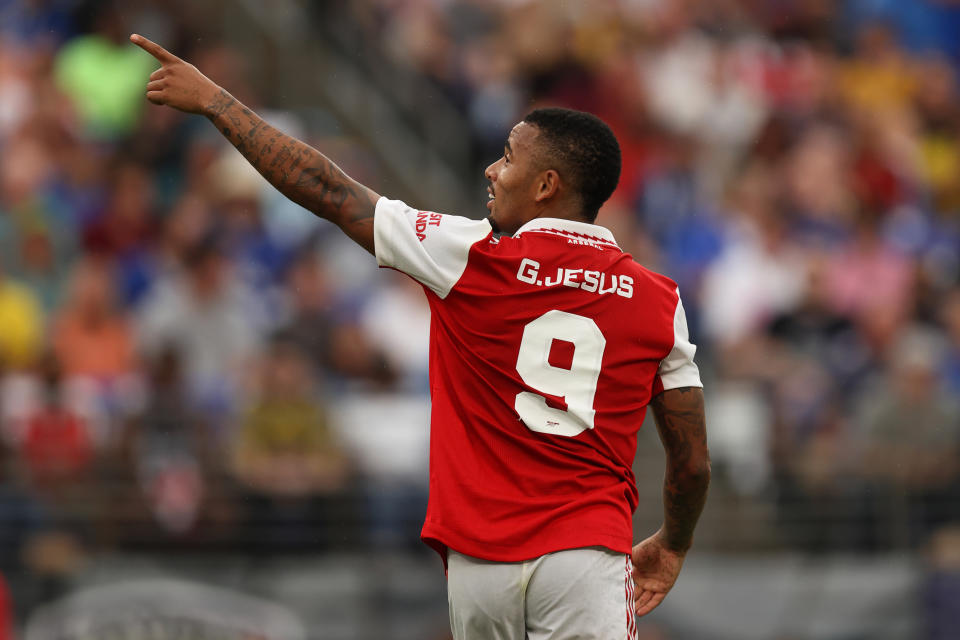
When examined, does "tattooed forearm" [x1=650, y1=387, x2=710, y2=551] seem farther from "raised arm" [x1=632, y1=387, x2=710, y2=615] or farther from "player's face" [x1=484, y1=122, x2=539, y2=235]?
"player's face" [x1=484, y1=122, x2=539, y2=235]

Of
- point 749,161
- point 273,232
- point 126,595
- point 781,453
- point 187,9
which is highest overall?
point 187,9

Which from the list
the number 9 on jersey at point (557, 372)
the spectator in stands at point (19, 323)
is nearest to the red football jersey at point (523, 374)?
the number 9 on jersey at point (557, 372)

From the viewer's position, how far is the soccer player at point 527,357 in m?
4.81

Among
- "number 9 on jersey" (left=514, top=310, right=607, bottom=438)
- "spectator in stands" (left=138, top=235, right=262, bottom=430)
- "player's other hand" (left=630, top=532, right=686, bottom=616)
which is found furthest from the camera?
"spectator in stands" (left=138, top=235, right=262, bottom=430)

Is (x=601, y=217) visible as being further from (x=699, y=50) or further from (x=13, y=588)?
(x=13, y=588)

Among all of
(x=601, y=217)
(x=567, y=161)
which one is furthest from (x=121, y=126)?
(x=567, y=161)

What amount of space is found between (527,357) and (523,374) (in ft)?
0.18

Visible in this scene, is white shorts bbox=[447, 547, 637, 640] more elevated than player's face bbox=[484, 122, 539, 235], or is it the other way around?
player's face bbox=[484, 122, 539, 235]

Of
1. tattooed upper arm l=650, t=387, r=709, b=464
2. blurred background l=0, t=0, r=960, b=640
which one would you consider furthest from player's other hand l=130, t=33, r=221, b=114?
Answer: blurred background l=0, t=0, r=960, b=640

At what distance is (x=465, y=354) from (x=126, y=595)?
19.0 feet

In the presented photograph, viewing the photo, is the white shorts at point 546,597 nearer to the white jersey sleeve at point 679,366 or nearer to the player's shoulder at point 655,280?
the white jersey sleeve at point 679,366

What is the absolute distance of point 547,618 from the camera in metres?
4.79

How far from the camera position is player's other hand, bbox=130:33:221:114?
16.1ft

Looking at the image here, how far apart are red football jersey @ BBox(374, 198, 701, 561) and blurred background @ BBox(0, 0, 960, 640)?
4.77m
